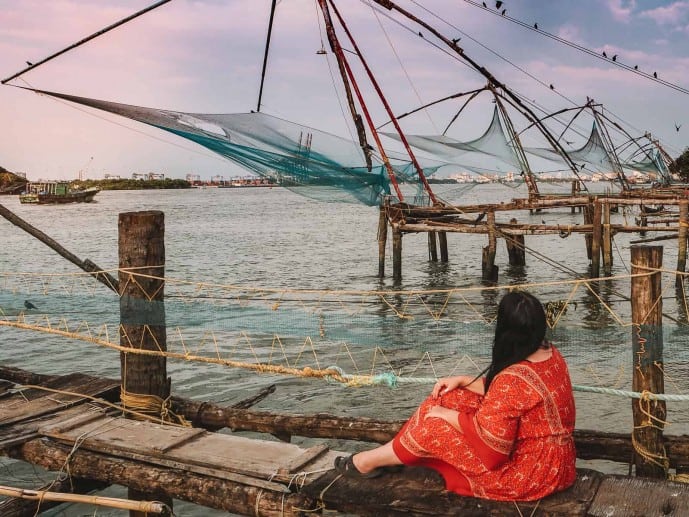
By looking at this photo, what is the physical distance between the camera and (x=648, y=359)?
147 inches

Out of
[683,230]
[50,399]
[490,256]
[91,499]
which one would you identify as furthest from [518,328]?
[490,256]

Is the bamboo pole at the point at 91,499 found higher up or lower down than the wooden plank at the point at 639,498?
lower down

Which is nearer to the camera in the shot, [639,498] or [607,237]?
[639,498]

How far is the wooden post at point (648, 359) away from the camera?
3.66 meters

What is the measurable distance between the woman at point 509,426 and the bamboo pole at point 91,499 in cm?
121

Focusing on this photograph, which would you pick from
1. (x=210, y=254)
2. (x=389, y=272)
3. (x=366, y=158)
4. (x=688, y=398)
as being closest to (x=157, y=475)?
(x=688, y=398)

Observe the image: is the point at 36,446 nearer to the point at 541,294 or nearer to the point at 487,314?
the point at 487,314

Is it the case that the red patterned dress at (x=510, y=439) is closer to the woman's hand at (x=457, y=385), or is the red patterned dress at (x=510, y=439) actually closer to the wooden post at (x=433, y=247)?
the woman's hand at (x=457, y=385)

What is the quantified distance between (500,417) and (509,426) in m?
0.06

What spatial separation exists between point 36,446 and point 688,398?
3.81 meters

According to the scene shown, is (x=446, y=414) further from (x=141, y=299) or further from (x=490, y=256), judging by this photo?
(x=490, y=256)

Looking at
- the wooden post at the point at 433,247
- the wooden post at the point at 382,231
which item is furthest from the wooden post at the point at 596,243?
the wooden post at the point at 433,247

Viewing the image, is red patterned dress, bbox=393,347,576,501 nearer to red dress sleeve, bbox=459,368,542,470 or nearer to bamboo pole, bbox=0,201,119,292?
red dress sleeve, bbox=459,368,542,470

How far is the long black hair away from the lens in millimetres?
2716
